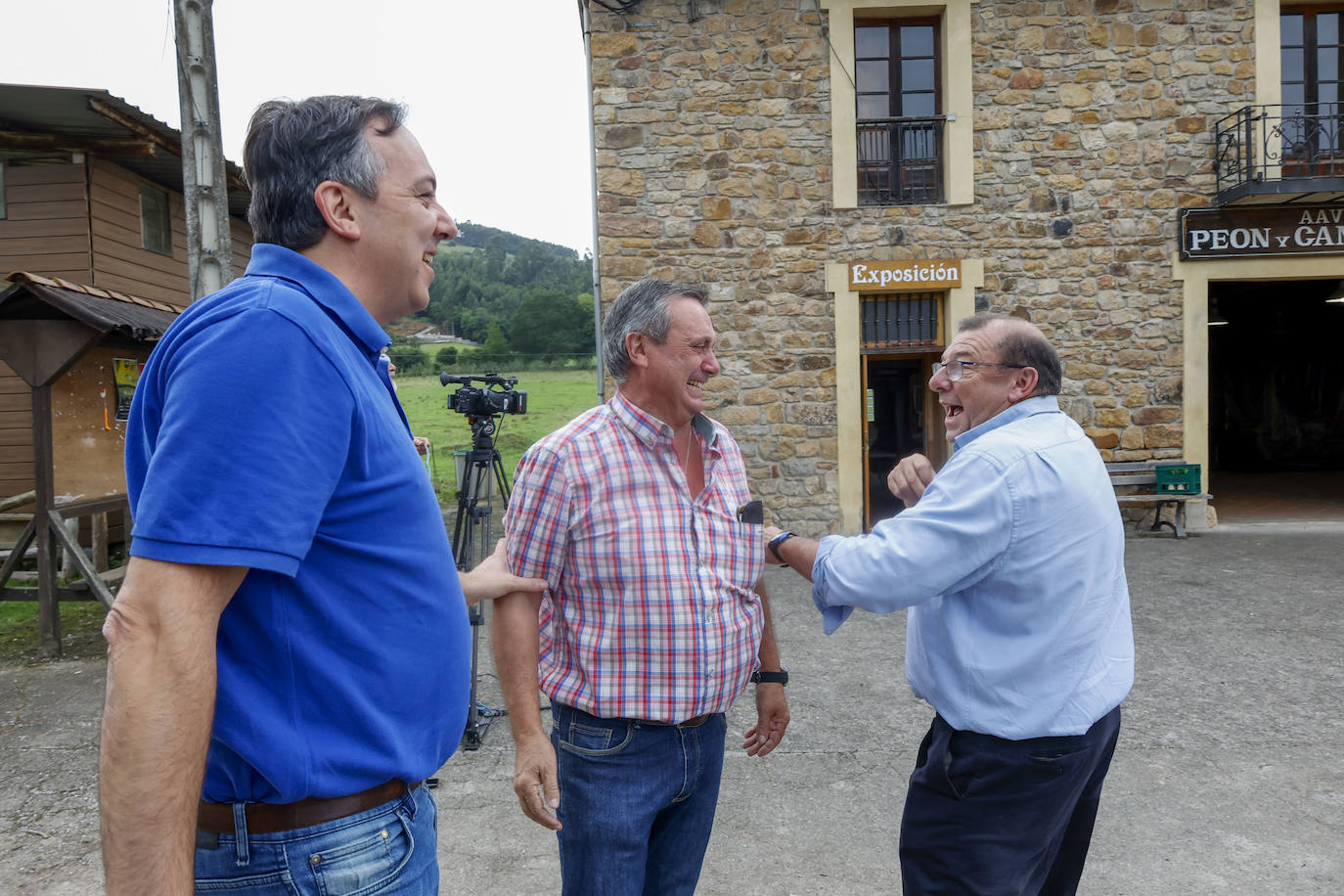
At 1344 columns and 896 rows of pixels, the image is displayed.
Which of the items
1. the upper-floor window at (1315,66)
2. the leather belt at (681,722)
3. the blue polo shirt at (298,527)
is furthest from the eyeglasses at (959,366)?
the upper-floor window at (1315,66)

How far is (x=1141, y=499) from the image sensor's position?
9.58 meters

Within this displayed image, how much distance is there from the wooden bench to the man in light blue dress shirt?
8286 mm

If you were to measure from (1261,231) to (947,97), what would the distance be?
3843 millimetres

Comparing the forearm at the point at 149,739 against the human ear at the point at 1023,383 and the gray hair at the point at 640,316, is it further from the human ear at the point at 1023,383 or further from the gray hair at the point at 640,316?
the human ear at the point at 1023,383

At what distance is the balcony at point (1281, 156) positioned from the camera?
9023mm

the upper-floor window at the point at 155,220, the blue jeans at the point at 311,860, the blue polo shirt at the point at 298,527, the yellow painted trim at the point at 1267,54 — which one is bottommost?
the blue jeans at the point at 311,860

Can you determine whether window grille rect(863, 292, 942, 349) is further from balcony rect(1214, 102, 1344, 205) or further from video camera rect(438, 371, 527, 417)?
video camera rect(438, 371, 527, 417)

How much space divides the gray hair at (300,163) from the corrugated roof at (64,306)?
548cm

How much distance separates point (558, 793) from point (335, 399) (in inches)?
50.5

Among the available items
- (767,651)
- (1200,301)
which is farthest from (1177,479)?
(767,651)

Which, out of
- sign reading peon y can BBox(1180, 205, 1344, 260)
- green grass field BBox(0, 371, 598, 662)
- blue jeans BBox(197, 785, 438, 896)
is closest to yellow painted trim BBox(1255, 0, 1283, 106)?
sign reading peon y can BBox(1180, 205, 1344, 260)

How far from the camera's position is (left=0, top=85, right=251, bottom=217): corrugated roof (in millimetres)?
8125

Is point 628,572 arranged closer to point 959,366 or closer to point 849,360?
point 959,366

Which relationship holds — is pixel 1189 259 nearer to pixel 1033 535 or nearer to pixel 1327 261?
pixel 1327 261
